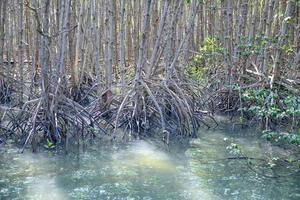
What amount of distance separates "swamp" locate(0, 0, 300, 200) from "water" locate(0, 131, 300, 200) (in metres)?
0.01

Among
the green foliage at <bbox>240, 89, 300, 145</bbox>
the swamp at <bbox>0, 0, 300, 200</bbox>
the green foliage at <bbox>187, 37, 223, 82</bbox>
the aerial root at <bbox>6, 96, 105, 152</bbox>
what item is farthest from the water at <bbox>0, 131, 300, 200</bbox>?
the green foliage at <bbox>187, 37, 223, 82</bbox>

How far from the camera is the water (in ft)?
15.5

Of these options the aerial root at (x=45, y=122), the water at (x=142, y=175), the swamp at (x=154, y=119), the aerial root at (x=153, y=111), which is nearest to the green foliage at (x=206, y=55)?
the swamp at (x=154, y=119)

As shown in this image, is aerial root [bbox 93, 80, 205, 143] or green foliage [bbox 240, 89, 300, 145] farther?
aerial root [bbox 93, 80, 205, 143]

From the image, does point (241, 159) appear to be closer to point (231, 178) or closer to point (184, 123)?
point (231, 178)

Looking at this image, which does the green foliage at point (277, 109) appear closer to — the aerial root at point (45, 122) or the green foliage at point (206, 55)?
the green foliage at point (206, 55)

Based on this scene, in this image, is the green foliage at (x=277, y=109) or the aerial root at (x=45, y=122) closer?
the green foliage at (x=277, y=109)

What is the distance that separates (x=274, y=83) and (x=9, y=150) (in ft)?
11.7

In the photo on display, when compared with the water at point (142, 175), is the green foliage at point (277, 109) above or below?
above

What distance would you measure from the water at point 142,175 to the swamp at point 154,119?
0.01 meters

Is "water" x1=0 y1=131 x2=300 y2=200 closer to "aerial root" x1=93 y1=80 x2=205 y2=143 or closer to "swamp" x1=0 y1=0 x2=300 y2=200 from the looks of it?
"swamp" x1=0 y1=0 x2=300 y2=200

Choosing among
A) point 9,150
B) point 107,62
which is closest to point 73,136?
point 9,150

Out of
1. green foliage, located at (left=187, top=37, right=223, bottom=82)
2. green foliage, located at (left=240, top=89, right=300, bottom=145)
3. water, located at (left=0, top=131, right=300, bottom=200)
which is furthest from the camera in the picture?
green foliage, located at (left=187, top=37, right=223, bottom=82)

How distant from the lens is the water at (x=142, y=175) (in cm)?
472
